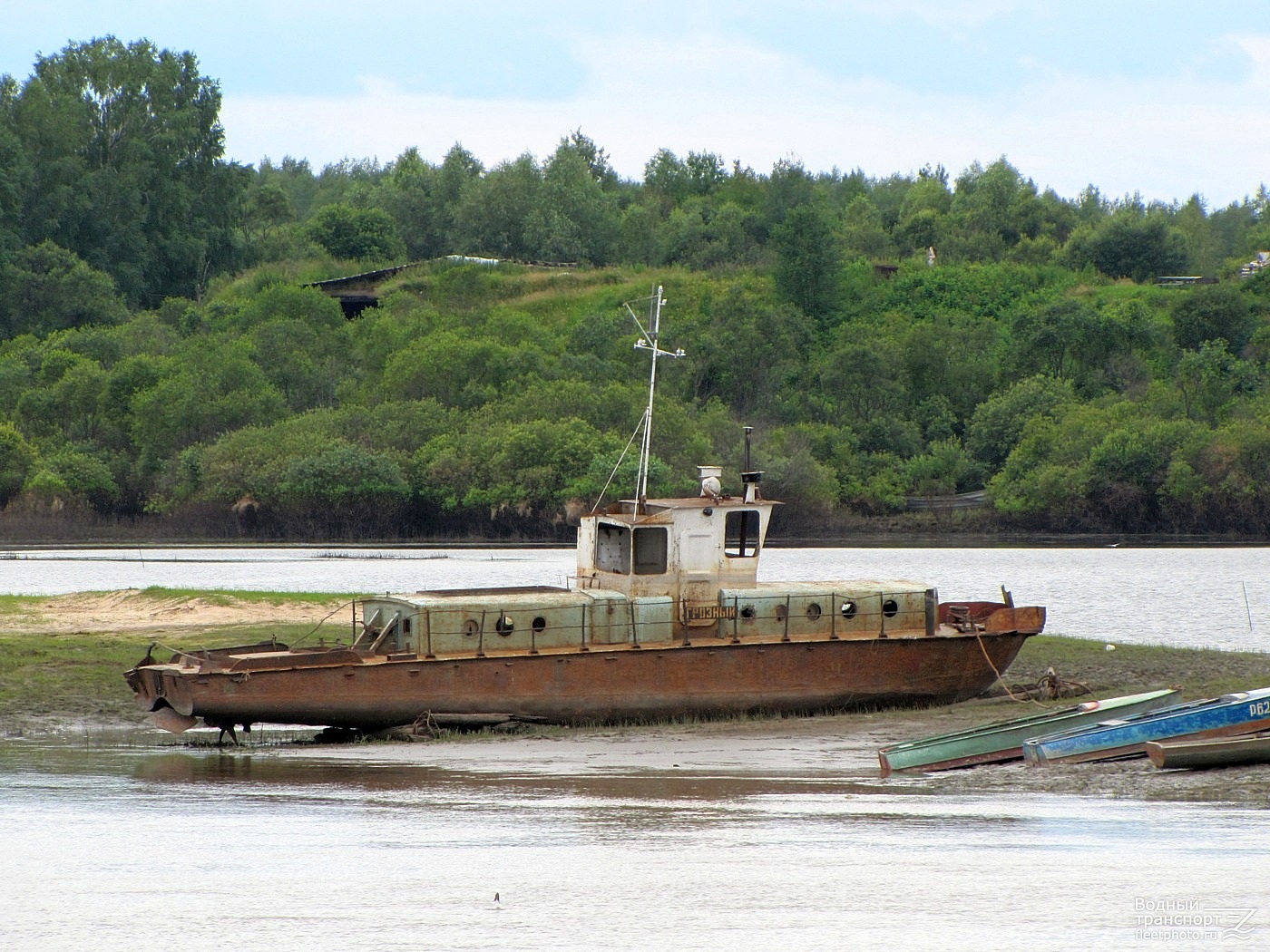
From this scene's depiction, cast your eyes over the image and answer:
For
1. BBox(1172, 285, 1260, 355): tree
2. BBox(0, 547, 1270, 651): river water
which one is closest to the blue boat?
BBox(0, 547, 1270, 651): river water

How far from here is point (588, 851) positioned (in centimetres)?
1614

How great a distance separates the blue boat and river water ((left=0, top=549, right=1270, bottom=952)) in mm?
1877

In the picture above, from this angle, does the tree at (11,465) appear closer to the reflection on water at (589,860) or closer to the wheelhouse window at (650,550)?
the wheelhouse window at (650,550)

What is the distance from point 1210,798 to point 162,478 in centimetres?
7239

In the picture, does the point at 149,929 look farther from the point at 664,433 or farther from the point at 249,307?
the point at 249,307

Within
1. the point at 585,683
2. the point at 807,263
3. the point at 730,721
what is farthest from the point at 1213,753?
the point at 807,263

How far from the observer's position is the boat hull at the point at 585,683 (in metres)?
23.0

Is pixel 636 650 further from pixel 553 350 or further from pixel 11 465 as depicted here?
pixel 553 350

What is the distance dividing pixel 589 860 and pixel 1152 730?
8227 millimetres

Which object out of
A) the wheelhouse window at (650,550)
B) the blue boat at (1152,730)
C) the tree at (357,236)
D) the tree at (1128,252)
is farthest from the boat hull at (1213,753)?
the tree at (357,236)

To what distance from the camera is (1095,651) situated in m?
31.0

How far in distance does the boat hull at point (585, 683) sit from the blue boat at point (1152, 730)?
5365 mm

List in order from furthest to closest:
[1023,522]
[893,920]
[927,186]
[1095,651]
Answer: [927,186] → [1023,522] → [1095,651] → [893,920]

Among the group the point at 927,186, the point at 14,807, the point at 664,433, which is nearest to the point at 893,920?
the point at 14,807
